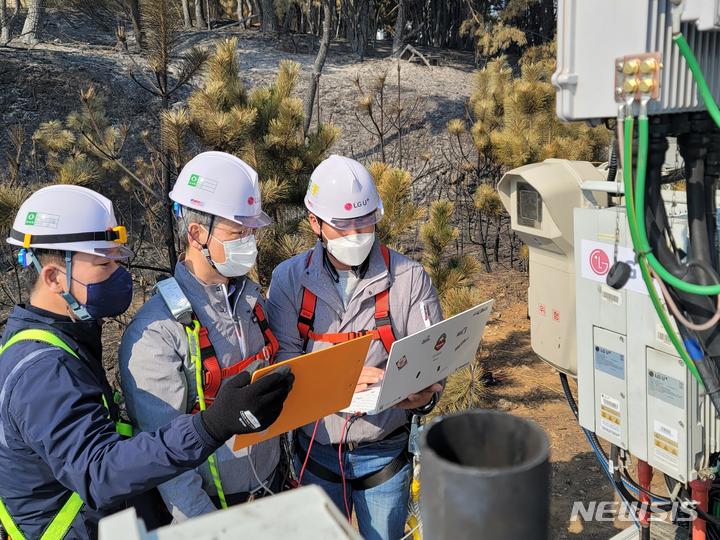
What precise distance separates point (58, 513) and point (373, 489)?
1.12 meters

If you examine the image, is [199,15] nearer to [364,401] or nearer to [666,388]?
[364,401]

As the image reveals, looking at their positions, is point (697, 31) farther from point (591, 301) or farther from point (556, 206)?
point (556, 206)

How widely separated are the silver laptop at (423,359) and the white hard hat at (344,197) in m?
0.52

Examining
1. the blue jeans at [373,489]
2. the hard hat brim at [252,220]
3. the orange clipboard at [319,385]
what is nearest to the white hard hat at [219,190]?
the hard hat brim at [252,220]

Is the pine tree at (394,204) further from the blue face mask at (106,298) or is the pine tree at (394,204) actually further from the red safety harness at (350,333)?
the blue face mask at (106,298)

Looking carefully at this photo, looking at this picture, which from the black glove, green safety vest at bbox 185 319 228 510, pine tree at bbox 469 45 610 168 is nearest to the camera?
the black glove

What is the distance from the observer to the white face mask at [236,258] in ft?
6.76

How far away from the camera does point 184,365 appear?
6.15 ft

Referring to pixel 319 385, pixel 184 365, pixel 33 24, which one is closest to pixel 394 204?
pixel 319 385

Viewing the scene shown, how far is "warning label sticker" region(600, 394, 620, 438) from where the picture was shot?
7.13ft

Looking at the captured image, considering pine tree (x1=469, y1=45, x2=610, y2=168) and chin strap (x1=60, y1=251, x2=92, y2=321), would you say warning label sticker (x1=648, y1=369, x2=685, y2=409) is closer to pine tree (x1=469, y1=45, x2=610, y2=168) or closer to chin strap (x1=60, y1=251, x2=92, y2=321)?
chin strap (x1=60, y1=251, x2=92, y2=321)

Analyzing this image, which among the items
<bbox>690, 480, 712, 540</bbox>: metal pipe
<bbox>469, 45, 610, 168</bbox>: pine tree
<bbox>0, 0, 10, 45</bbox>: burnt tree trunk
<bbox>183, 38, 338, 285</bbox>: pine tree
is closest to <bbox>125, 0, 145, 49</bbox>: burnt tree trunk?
<bbox>183, 38, 338, 285</bbox>: pine tree

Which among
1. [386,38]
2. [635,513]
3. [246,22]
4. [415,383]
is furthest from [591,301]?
[386,38]

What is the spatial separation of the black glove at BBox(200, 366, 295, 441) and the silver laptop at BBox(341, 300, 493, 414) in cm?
43
